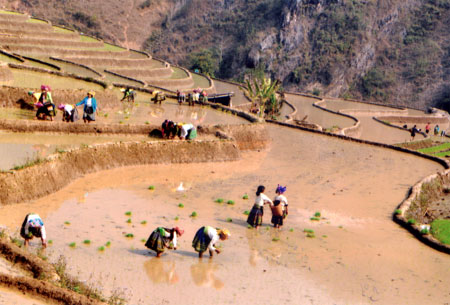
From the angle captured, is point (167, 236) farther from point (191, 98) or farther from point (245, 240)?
point (191, 98)

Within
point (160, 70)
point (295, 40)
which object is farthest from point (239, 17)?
point (160, 70)

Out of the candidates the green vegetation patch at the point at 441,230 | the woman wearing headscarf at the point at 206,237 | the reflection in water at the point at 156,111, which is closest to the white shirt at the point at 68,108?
the reflection in water at the point at 156,111

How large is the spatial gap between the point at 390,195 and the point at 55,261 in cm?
1735

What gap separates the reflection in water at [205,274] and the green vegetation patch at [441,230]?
9.84m

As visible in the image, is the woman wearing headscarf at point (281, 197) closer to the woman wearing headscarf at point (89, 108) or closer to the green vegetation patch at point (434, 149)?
the woman wearing headscarf at point (89, 108)

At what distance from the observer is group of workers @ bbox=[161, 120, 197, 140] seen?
30.9 meters

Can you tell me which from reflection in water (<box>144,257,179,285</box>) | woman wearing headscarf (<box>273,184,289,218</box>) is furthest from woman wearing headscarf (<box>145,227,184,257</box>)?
woman wearing headscarf (<box>273,184,289,218</box>)

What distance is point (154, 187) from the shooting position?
2564 centimetres

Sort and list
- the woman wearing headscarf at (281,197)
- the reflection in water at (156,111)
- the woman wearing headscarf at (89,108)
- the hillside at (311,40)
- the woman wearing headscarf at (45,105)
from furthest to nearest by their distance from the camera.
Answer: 1. the hillside at (311,40)
2. the reflection in water at (156,111)
3. the woman wearing headscarf at (89,108)
4. the woman wearing headscarf at (45,105)
5. the woman wearing headscarf at (281,197)

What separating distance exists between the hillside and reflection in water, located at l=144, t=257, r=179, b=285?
83844mm

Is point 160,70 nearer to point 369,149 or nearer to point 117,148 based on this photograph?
Result: point 369,149

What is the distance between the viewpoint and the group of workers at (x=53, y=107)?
29844 millimetres

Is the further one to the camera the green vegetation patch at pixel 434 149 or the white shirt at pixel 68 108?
the green vegetation patch at pixel 434 149

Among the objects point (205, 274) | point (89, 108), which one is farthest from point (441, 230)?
point (89, 108)
